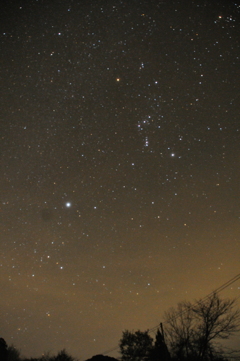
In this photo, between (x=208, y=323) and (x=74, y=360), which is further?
(x=74, y=360)

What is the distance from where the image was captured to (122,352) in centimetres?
3089

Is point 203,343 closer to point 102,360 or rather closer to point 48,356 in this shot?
point 102,360

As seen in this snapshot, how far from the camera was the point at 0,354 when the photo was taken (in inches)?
730

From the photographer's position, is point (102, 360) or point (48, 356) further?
point (48, 356)

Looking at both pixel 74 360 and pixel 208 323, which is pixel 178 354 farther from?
pixel 74 360

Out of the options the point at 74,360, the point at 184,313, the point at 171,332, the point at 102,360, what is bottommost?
the point at 74,360

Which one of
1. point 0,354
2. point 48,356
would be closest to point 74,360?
point 48,356

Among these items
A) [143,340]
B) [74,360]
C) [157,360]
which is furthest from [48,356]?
[157,360]

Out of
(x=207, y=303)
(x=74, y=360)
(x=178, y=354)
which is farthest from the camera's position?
(x=74, y=360)

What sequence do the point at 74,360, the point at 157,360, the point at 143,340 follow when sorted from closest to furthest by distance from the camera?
the point at 157,360 → the point at 143,340 → the point at 74,360

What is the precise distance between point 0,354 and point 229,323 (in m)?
17.1

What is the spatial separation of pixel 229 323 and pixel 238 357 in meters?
1.91

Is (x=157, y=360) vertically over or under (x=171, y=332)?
under

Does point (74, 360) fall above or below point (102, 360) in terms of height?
below
